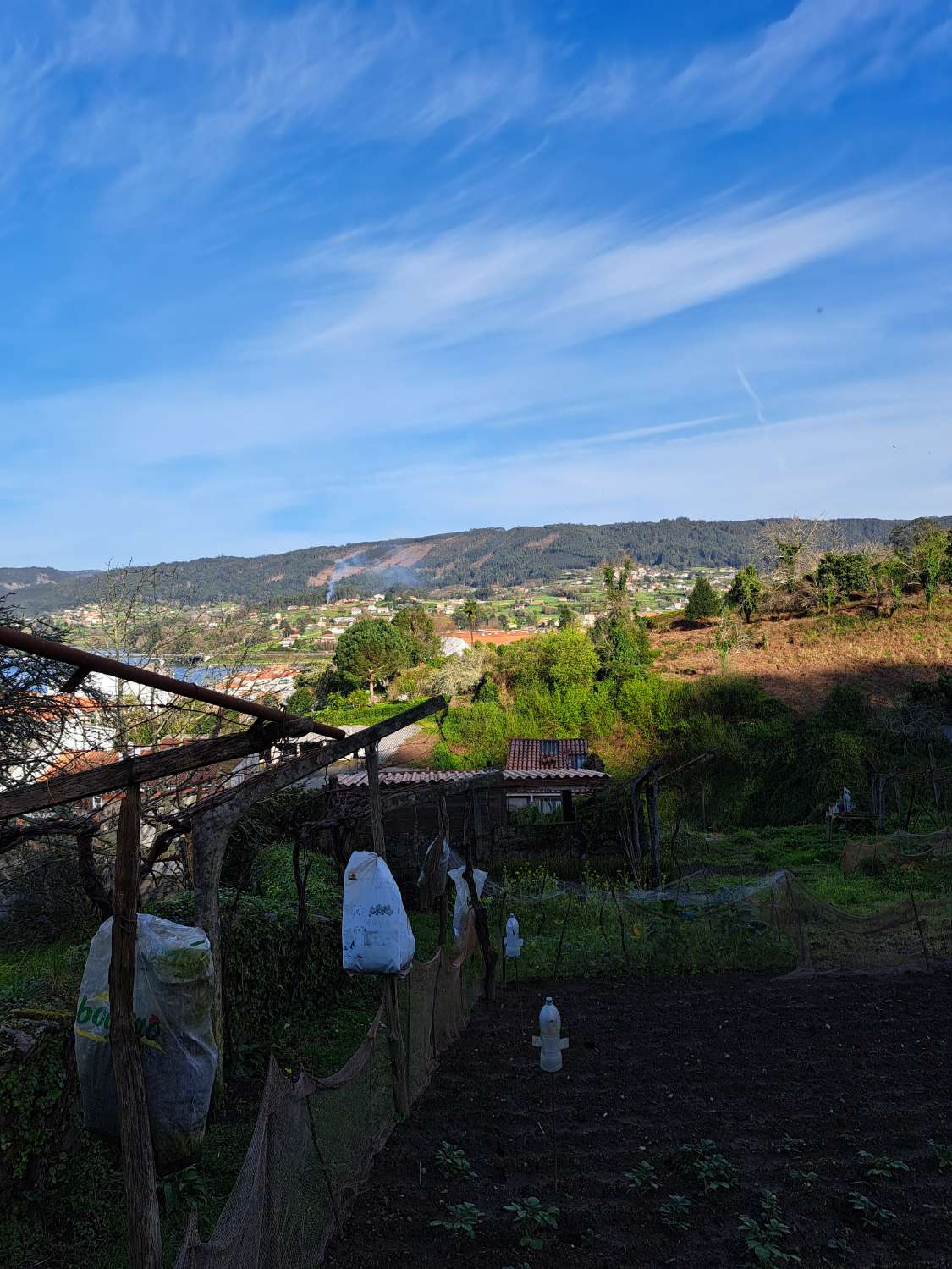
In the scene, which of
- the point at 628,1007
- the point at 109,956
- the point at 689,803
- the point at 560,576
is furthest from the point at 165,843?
the point at 560,576

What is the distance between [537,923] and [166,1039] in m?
9.94

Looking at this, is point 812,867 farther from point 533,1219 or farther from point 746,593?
point 746,593

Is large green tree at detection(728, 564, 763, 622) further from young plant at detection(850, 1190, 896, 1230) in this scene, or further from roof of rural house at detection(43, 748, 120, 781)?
young plant at detection(850, 1190, 896, 1230)

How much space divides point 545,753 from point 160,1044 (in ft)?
83.5

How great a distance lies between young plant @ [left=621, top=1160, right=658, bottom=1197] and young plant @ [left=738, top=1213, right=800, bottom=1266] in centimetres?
65

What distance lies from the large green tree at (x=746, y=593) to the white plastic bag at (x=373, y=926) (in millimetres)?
38244

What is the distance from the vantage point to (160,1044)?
14.1 ft

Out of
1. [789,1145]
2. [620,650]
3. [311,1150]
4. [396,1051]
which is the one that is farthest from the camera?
[620,650]

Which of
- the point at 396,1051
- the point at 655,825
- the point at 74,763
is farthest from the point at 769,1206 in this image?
the point at 655,825

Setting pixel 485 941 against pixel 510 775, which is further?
pixel 510 775

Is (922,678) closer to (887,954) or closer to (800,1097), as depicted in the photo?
(887,954)

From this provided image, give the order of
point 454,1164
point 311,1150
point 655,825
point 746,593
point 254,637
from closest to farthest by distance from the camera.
Result: point 311,1150
point 454,1164
point 655,825
point 254,637
point 746,593

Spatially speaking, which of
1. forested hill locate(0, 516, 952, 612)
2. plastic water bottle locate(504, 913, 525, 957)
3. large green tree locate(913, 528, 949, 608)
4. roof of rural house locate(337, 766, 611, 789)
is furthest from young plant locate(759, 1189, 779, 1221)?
forested hill locate(0, 516, 952, 612)

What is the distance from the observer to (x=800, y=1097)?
7344mm
